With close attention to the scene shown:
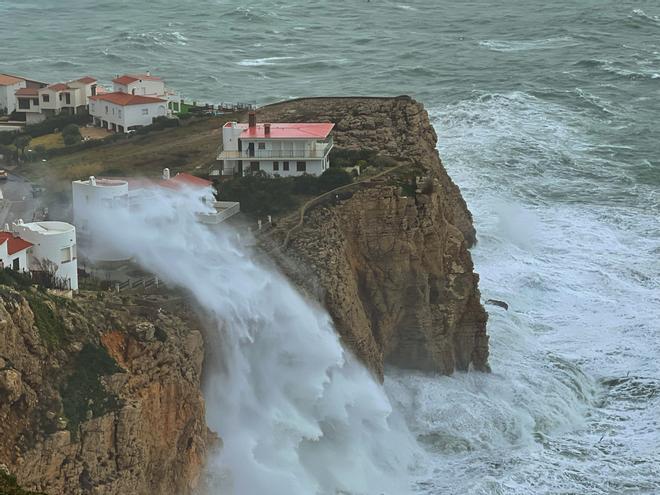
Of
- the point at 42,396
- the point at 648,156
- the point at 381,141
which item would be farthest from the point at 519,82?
the point at 42,396

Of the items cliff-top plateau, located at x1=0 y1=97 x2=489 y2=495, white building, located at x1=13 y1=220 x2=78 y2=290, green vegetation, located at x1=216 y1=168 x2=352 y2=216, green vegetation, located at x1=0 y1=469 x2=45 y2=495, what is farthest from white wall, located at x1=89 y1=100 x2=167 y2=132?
green vegetation, located at x1=0 y1=469 x2=45 y2=495

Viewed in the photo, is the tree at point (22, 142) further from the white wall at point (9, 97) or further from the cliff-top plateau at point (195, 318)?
the white wall at point (9, 97)

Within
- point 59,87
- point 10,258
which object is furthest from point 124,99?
point 10,258

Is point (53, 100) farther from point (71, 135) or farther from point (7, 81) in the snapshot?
point (71, 135)

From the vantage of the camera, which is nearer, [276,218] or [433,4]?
[276,218]

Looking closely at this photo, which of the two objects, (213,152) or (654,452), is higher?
(213,152)

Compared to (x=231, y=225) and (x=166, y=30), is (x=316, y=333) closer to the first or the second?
(x=231, y=225)

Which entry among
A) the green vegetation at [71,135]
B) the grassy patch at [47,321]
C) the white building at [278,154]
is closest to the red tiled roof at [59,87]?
the green vegetation at [71,135]
